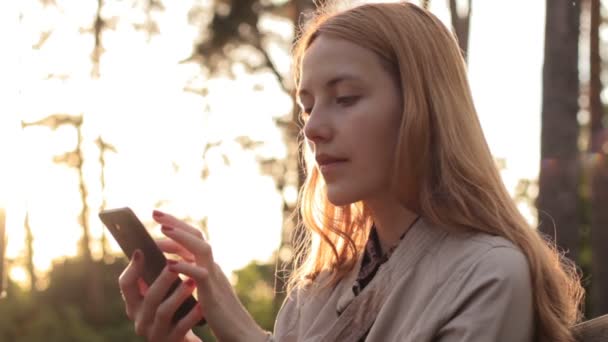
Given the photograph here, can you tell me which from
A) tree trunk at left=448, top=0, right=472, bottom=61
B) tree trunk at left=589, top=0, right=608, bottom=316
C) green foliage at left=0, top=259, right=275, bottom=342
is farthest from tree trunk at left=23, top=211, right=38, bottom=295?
tree trunk at left=448, top=0, right=472, bottom=61

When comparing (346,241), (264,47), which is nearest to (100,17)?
(264,47)

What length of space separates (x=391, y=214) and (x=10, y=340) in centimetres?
1617

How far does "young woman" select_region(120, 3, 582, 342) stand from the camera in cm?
262

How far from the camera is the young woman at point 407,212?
103 inches

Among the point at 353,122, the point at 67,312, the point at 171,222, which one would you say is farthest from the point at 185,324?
the point at 67,312

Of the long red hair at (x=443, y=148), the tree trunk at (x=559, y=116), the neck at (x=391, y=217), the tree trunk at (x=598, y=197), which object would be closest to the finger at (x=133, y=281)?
the neck at (x=391, y=217)

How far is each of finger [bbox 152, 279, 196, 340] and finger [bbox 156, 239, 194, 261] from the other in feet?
0.24

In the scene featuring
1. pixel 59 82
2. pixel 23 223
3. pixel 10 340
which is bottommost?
pixel 10 340

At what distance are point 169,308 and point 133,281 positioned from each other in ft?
0.58

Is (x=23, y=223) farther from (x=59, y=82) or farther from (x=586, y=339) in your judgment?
(x=586, y=339)

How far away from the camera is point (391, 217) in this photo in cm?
295

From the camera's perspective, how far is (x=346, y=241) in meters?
3.31

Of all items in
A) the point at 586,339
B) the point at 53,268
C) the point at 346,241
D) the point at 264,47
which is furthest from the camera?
the point at 53,268

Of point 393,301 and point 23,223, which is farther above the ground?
point 393,301
